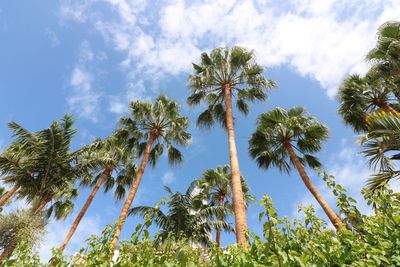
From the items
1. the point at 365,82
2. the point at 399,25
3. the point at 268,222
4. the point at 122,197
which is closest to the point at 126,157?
the point at 122,197

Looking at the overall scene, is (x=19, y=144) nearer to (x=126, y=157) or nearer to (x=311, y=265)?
(x=126, y=157)

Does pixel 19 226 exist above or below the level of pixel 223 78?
below

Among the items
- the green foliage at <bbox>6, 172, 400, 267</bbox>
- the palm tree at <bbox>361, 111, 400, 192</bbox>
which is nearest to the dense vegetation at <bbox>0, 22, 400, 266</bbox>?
the palm tree at <bbox>361, 111, 400, 192</bbox>

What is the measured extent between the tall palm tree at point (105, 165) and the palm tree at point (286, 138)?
8.26 meters

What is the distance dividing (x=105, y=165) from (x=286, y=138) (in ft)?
36.4

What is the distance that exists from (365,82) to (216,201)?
12.6 metres

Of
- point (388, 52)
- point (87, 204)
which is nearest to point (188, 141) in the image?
point (87, 204)

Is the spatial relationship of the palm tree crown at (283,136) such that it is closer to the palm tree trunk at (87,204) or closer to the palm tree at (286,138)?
the palm tree at (286,138)

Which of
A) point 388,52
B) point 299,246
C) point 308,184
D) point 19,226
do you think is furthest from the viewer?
point 19,226

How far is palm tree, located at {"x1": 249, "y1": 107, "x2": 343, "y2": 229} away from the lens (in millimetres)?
15528

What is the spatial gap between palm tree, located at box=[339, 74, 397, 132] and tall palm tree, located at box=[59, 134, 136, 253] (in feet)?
43.7

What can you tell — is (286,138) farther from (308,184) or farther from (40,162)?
(40,162)

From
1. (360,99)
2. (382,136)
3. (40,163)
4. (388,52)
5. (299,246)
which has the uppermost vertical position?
(360,99)

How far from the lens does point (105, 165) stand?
59.7 feet
